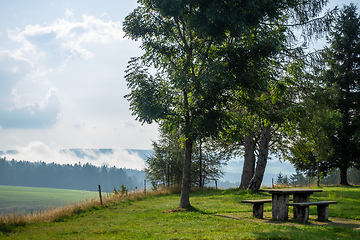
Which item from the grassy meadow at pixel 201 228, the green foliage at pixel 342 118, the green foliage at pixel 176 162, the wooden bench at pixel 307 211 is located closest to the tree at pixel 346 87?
the green foliage at pixel 342 118

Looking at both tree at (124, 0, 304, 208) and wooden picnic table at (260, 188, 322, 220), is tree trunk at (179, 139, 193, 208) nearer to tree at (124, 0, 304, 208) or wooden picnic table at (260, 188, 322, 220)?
tree at (124, 0, 304, 208)

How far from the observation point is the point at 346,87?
35.4 meters

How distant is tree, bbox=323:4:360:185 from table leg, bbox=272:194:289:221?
25.2 metres

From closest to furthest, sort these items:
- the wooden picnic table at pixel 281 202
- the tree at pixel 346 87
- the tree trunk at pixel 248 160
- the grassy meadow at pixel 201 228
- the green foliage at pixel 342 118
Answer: the grassy meadow at pixel 201 228 → the wooden picnic table at pixel 281 202 → the tree trunk at pixel 248 160 → the green foliage at pixel 342 118 → the tree at pixel 346 87

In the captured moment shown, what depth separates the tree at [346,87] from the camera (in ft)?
111

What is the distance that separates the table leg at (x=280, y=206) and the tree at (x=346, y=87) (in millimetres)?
25175

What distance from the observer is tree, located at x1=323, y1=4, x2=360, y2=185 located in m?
33.9

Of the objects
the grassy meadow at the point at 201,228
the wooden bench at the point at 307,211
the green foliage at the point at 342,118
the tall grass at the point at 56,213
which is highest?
the green foliage at the point at 342,118

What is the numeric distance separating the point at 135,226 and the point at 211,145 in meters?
24.3

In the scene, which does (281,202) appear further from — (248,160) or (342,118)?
(342,118)

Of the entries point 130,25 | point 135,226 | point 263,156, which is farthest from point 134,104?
point 263,156

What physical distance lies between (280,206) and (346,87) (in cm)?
2935

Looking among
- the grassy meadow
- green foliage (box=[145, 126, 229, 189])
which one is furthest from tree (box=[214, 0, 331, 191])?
green foliage (box=[145, 126, 229, 189])

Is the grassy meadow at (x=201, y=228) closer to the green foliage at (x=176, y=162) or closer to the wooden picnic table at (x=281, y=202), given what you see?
the wooden picnic table at (x=281, y=202)
